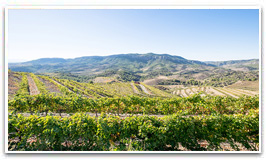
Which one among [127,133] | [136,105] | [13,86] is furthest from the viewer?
[13,86]

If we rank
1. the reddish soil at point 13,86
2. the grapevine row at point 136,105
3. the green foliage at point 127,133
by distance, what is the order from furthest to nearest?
the reddish soil at point 13,86
the grapevine row at point 136,105
the green foliage at point 127,133

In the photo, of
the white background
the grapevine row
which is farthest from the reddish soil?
the white background

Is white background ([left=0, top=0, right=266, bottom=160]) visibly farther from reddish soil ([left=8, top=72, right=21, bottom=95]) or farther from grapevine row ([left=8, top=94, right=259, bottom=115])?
reddish soil ([left=8, top=72, right=21, bottom=95])

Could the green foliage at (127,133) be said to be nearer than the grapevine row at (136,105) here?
Yes

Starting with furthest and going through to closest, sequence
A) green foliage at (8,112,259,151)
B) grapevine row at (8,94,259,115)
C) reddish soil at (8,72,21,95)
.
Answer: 1. reddish soil at (8,72,21,95)
2. grapevine row at (8,94,259,115)
3. green foliage at (8,112,259,151)

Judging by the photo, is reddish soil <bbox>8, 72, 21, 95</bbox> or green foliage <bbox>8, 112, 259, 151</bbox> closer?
green foliage <bbox>8, 112, 259, 151</bbox>

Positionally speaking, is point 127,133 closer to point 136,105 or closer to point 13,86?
point 136,105

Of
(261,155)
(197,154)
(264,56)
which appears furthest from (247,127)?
(264,56)

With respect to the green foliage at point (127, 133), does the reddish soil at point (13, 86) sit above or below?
above
